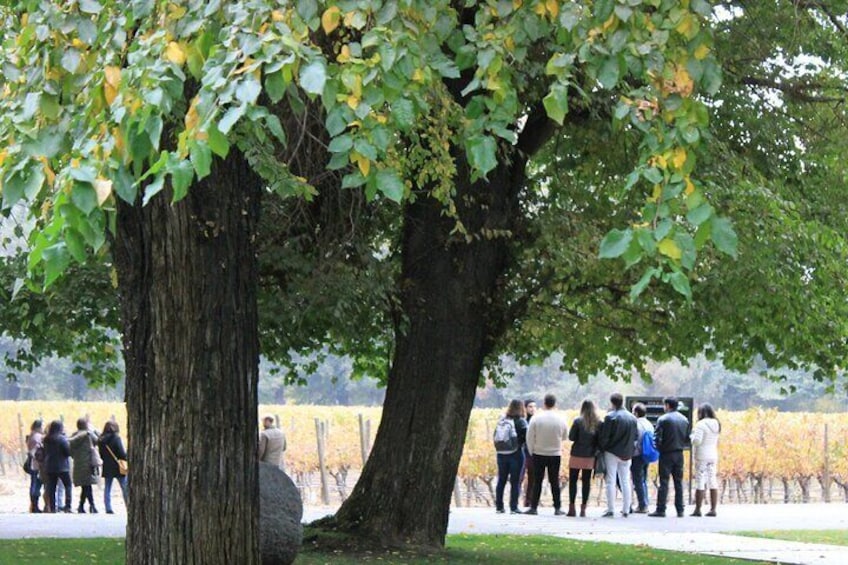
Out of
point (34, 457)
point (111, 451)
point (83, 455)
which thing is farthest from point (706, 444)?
point (34, 457)

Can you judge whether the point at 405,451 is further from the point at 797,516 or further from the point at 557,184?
the point at 797,516

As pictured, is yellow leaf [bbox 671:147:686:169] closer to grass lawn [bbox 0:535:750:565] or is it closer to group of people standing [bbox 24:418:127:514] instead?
grass lawn [bbox 0:535:750:565]

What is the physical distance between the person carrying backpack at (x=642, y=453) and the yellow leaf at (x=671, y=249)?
16501 millimetres

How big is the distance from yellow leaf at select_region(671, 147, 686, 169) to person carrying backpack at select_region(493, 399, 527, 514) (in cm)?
1628

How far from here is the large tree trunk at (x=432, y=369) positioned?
49.3ft

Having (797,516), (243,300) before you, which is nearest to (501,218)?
(243,300)

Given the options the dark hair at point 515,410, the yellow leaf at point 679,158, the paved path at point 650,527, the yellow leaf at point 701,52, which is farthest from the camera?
the dark hair at point 515,410

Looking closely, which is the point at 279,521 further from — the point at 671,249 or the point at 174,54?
the point at 671,249

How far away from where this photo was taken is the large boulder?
1259 cm

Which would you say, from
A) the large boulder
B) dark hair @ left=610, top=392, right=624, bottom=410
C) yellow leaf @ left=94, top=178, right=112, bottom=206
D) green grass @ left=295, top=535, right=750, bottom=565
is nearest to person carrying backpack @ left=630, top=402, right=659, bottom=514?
dark hair @ left=610, top=392, right=624, bottom=410

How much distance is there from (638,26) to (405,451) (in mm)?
9138

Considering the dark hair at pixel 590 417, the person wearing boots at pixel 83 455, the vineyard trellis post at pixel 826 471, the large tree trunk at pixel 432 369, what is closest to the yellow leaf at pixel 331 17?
the large tree trunk at pixel 432 369

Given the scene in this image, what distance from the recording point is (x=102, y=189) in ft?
17.9

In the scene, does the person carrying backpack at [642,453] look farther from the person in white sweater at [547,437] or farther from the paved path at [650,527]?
the person in white sweater at [547,437]
